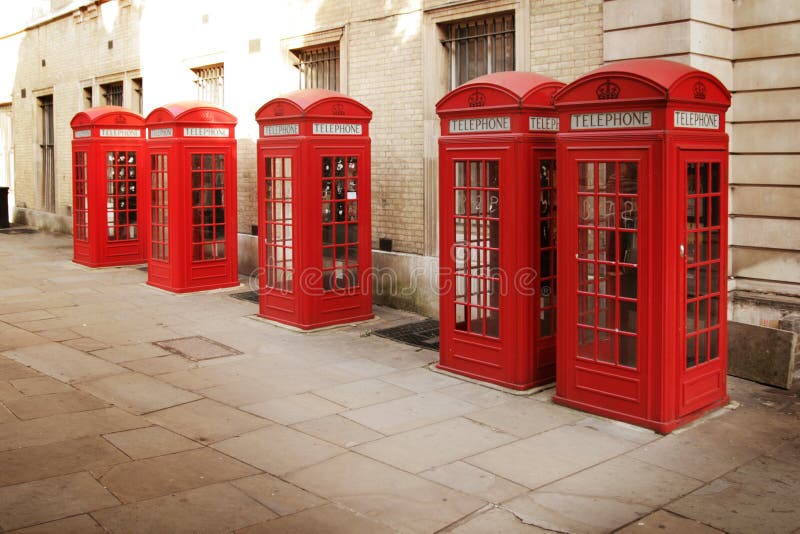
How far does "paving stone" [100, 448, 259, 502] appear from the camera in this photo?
560cm

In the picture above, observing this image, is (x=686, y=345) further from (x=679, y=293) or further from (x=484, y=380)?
(x=484, y=380)

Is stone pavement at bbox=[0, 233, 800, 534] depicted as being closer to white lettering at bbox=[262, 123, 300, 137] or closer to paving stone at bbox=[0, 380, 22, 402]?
paving stone at bbox=[0, 380, 22, 402]

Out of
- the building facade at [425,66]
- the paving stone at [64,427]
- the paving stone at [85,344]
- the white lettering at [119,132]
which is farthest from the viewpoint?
the white lettering at [119,132]

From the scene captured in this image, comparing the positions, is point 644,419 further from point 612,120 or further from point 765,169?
point 765,169

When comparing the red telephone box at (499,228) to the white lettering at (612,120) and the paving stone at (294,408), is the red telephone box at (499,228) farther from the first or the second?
the paving stone at (294,408)

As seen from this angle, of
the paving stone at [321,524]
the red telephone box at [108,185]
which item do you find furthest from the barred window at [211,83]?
the paving stone at [321,524]

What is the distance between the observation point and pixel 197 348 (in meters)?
9.71

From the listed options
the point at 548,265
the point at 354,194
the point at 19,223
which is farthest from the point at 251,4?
the point at 19,223

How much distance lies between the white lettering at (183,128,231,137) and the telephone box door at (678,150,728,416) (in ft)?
27.0

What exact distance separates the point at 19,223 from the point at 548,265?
2078 centimetres

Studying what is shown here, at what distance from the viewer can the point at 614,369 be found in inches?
279

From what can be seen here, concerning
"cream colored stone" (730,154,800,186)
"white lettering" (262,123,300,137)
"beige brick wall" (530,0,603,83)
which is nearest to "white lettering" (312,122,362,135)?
"white lettering" (262,123,300,137)

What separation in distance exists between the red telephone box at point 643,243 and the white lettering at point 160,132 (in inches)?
300

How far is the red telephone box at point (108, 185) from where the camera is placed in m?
15.9
